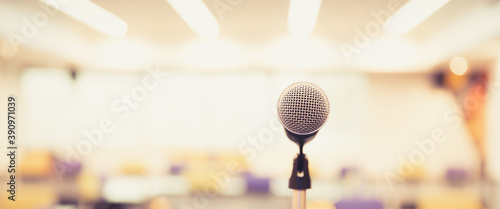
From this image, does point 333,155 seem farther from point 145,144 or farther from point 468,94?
point 145,144

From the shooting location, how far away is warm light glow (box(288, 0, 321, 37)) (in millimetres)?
3695

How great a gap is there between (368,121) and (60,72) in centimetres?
492

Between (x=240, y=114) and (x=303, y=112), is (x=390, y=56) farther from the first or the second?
(x=303, y=112)

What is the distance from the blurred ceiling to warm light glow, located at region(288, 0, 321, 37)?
14cm

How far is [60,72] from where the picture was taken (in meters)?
5.86

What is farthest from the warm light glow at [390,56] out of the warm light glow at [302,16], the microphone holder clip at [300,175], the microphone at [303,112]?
the microphone holder clip at [300,175]

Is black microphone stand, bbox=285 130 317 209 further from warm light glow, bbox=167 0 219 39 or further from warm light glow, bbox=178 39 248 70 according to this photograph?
warm light glow, bbox=178 39 248 70

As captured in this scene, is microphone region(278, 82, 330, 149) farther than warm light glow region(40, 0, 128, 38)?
No

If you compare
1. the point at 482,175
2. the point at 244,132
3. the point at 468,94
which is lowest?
the point at 482,175

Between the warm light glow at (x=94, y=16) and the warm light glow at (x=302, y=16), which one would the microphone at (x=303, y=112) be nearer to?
the warm light glow at (x=302, y=16)

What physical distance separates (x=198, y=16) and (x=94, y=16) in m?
1.25

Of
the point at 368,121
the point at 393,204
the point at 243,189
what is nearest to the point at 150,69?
the point at 243,189

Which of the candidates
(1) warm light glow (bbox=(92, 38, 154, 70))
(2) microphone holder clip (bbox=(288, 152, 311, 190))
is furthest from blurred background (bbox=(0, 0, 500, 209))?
(2) microphone holder clip (bbox=(288, 152, 311, 190))

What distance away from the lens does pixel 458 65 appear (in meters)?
5.39
